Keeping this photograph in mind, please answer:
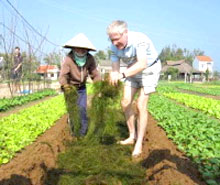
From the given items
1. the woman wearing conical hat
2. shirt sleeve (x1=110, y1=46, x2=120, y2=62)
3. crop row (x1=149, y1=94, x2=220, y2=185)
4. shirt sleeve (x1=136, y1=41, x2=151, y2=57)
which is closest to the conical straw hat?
the woman wearing conical hat

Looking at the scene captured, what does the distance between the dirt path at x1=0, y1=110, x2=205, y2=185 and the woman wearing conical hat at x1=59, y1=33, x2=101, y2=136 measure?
2.60 feet

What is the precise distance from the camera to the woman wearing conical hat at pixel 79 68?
4.64m

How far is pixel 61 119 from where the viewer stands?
6949mm

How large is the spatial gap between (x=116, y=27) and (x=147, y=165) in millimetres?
1850

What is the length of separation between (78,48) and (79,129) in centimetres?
138

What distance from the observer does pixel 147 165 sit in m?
3.69

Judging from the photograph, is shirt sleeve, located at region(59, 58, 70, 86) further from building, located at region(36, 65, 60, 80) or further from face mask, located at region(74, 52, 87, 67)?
building, located at region(36, 65, 60, 80)

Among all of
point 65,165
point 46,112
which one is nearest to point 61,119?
point 46,112

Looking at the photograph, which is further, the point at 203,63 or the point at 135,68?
the point at 203,63

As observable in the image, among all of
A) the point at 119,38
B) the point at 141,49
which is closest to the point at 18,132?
the point at 119,38

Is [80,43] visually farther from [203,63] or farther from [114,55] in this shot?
[203,63]

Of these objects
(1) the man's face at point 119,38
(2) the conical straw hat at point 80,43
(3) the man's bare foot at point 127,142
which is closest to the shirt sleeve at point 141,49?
Answer: (1) the man's face at point 119,38

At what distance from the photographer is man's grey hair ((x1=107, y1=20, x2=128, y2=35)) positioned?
3580mm

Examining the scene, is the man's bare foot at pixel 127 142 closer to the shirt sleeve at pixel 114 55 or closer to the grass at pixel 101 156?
the grass at pixel 101 156
